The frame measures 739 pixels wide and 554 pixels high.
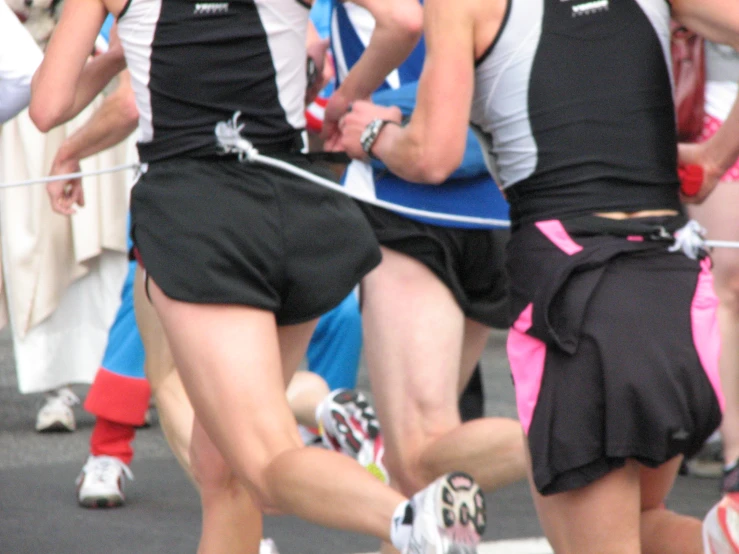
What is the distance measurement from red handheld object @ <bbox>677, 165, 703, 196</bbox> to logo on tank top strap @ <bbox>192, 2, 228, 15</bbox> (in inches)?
41.3

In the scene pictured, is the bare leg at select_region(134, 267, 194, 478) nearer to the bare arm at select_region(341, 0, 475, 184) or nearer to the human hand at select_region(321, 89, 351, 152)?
the human hand at select_region(321, 89, 351, 152)

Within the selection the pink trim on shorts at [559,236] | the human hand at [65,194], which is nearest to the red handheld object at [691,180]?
the pink trim on shorts at [559,236]

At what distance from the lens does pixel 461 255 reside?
371 cm

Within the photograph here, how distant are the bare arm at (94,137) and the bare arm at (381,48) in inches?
25.8

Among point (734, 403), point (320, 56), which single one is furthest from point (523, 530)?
point (320, 56)

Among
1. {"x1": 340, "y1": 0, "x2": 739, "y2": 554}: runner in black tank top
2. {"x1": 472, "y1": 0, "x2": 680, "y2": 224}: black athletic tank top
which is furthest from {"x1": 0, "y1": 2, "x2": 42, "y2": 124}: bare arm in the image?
{"x1": 472, "y1": 0, "x2": 680, "y2": 224}: black athletic tank top

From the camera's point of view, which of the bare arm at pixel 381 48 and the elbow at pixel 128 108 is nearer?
the bare arm at pixel 381 48

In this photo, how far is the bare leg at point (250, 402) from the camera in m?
2.61

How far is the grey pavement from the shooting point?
169 inches

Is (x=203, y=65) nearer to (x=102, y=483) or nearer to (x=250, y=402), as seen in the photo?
(x=250, y=402)

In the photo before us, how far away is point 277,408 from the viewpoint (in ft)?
9.08

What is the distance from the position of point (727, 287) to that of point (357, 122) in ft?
6.94

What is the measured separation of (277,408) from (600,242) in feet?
2.42

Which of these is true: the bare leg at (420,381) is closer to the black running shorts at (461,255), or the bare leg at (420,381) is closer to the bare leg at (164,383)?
the black running shorts at (461,255)
